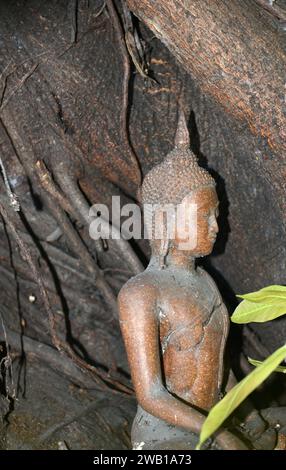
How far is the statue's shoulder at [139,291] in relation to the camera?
1.65 meters

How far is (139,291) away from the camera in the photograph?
166cm

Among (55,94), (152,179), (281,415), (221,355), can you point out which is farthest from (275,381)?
(55,94)

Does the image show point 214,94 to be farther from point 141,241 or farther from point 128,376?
point 128,376

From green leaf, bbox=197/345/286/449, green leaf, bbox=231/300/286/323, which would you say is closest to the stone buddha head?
green leaf, bbox=231/300/286/323

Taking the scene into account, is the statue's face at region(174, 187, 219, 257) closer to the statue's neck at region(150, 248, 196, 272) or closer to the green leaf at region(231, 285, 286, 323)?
the statue's neck at region(150, 248, 196, 272)

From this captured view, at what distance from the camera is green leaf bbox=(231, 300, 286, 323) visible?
155 centimetres

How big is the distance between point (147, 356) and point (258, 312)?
334 mm

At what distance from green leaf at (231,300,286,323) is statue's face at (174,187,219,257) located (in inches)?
9.9

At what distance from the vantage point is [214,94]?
1.82m

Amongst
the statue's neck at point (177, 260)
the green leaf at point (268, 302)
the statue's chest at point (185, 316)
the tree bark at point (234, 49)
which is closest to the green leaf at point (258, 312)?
the green leaf at point (268, 302)
